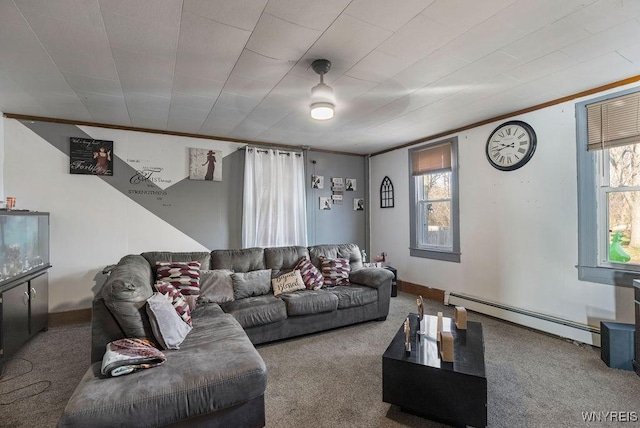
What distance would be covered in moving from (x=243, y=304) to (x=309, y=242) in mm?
2399

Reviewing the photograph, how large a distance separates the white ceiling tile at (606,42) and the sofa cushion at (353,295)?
2.78 meters

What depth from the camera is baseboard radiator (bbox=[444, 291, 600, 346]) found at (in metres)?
2.97

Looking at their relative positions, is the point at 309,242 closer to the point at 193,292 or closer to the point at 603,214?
the point at 193,292

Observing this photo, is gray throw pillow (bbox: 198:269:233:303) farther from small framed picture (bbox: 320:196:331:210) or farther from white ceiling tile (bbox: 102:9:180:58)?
small framed picture (bbox: 320:196:331:210)

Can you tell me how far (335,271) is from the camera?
387 centimetres

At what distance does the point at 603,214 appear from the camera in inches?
117

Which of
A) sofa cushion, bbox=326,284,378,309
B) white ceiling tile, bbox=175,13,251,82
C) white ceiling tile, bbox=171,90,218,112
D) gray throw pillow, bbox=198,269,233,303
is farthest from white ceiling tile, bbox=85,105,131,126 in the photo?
sofa cushion, bbox=326,284,378,309

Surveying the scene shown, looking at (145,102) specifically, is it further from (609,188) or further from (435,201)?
(609,188)

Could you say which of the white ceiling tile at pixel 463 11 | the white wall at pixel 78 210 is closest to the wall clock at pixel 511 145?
the white ceiling tile at pixel 463 11

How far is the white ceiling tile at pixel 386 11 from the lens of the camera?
69.4 inches

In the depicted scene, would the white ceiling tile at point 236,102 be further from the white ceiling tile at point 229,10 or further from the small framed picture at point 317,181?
the small framed picture at point 317,181

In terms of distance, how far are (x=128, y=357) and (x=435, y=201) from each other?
420 centimetres

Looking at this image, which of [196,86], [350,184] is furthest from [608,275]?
[196,86]

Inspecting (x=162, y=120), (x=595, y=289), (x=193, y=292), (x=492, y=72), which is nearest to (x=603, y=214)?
(x=595, y=289)
